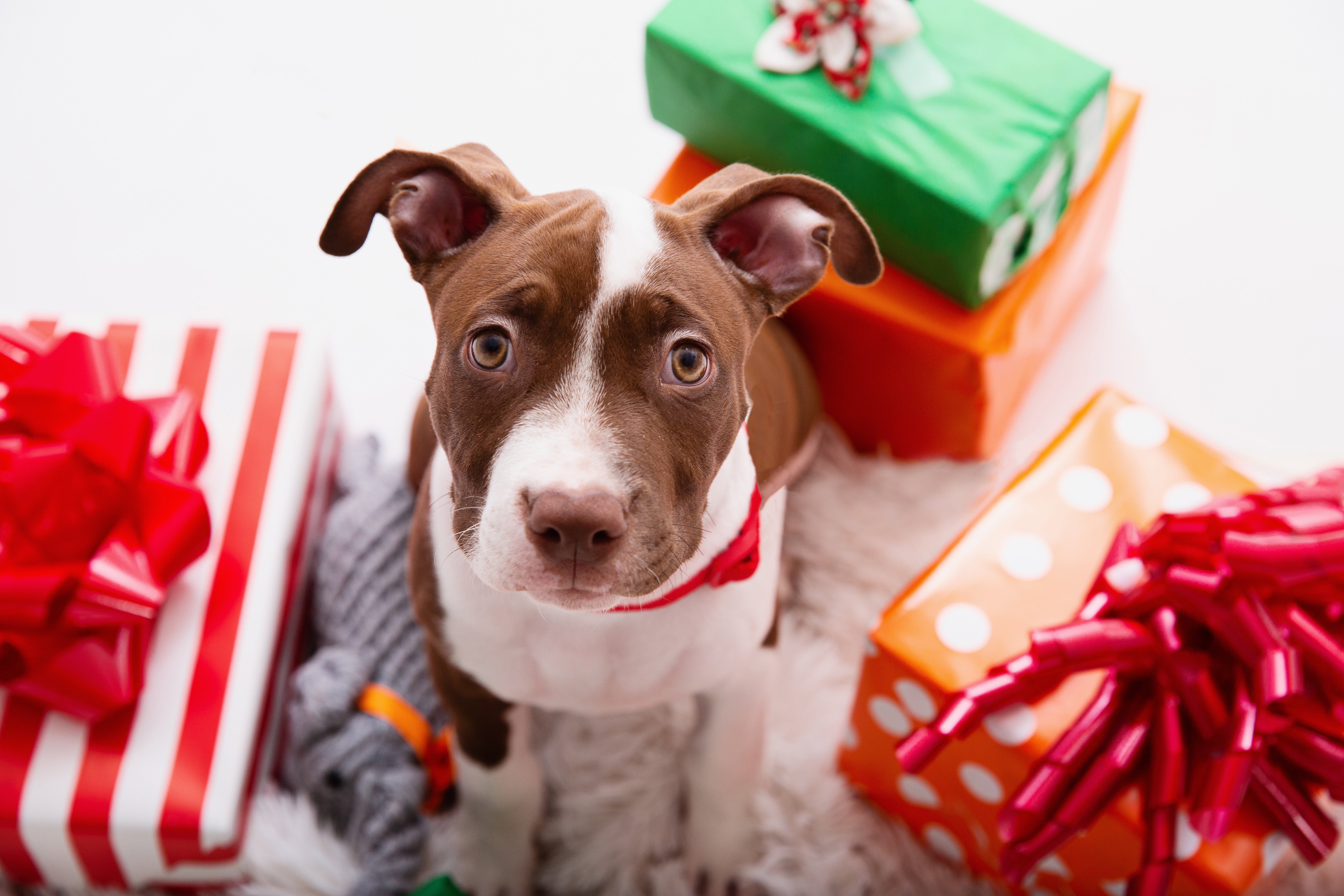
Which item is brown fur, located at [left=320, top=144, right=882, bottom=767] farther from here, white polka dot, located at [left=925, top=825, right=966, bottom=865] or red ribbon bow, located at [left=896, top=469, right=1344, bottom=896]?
white polka dot, located at [left=925, top=825, right=966, bottom=865]

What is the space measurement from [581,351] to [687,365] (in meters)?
0.11

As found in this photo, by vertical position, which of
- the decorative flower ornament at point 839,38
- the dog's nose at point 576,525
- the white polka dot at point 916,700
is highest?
the decorative flower ornament at point 839,38

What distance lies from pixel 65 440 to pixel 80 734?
1.41ft

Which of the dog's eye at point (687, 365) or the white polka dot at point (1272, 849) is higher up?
the dog's eye at point (687, 365)

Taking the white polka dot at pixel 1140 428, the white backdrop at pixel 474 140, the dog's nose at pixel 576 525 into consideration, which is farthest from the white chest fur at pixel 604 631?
the white backdrop at pixel 474 140

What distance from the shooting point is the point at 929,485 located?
2314 millimetres

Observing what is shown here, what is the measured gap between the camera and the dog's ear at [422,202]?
1.23 meters

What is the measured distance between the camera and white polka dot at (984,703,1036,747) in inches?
64.1

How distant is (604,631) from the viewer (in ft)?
4.69

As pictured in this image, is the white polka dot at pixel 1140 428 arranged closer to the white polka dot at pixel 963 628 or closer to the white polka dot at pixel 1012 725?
the white polka dot at pixel 963 628

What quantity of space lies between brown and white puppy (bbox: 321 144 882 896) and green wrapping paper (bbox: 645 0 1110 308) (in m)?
0.51

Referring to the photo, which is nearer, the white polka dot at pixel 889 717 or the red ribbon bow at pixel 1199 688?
the red ribbon bow at pixel 1199 688

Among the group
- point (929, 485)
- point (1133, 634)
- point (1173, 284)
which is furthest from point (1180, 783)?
point (1173, 284)

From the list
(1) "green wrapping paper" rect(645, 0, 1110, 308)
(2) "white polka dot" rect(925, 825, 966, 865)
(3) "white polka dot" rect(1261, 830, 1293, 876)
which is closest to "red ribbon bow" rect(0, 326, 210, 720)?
(1) "green wrapping paper" rect(645, 0, 1110, 308)
